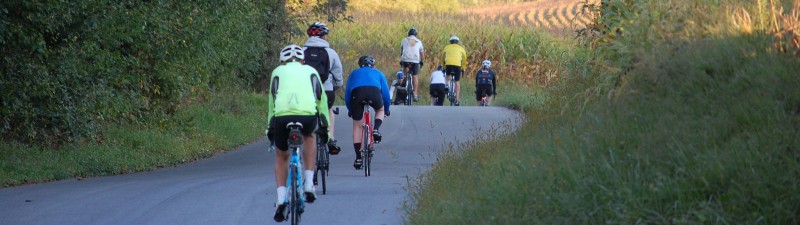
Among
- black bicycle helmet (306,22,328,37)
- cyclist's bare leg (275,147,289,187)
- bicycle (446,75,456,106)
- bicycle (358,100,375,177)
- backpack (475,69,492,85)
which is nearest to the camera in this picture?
cyclist's bare leg (275,147,289,187)

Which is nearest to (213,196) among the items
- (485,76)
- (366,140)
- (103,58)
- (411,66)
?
(366,140)

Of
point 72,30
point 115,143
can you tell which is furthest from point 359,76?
point 115,143

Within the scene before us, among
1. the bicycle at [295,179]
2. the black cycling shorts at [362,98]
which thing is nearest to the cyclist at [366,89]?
the black cycling shorts at [362,98]

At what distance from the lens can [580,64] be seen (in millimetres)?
13891

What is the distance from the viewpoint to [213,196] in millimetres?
15125

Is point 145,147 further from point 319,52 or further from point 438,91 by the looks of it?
point 438,91

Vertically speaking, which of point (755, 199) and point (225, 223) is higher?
point (755, 199)

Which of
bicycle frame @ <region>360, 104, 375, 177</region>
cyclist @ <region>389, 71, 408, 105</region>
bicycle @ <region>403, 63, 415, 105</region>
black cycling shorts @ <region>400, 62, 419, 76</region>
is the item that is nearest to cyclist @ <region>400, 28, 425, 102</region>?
black cycling shorts @ <region>400, 62, 419, 76</region>

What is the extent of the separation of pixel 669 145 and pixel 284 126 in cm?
366

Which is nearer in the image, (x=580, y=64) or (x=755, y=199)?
(x=755, y=199)

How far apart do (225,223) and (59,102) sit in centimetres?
802

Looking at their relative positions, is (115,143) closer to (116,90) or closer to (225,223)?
(116,90)

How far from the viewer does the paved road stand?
13227 millimetres

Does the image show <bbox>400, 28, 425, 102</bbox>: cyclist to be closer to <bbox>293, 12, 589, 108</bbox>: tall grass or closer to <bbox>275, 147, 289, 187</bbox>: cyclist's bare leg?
<bbox>293, 12, 589, 108</bbox>: tall grass
